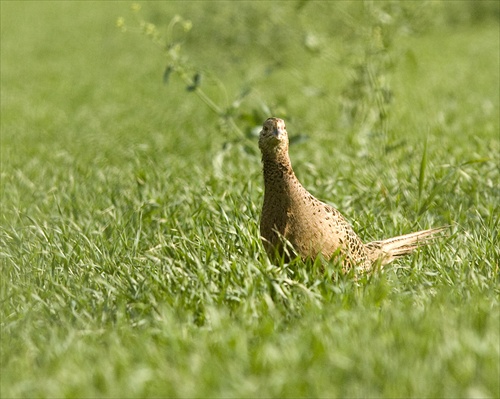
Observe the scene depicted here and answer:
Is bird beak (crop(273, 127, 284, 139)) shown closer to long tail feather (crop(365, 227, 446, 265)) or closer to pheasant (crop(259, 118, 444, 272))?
pheasant (crop(259, 118, 444, 272))

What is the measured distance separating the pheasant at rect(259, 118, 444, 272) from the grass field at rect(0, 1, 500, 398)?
108 mm

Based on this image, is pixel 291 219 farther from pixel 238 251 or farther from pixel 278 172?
pixel 238 251

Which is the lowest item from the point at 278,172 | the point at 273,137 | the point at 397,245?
the point at 397,245

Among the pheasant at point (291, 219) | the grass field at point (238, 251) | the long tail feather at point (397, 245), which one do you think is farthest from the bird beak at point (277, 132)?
the long tail feather at point (397, 245)

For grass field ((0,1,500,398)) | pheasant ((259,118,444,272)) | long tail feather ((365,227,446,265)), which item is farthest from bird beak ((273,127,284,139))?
long tail feather ((365,227,446,265))

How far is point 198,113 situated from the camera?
880cm

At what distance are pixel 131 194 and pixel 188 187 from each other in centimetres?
35

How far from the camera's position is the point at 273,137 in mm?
3338

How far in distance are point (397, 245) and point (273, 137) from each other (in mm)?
834

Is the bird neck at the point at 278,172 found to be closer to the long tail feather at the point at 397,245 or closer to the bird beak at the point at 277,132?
the bird beak at the point at 277,132

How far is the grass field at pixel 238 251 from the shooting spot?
97.2 inches

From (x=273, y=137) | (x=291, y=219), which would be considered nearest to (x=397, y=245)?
(x=291, y=219)

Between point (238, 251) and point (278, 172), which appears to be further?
point (238, 251)

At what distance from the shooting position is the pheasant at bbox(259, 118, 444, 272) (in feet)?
10.9
